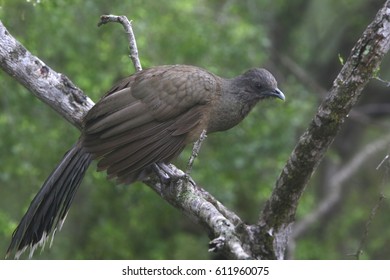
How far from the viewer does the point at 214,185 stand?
760cm

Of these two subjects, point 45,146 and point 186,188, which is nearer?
point 186,188

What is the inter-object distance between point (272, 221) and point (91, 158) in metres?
1.39

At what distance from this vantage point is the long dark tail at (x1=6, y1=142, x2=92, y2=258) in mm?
5145

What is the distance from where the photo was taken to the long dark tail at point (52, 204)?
5.14 metres

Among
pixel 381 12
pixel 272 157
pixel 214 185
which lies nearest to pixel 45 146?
pixel 214 185

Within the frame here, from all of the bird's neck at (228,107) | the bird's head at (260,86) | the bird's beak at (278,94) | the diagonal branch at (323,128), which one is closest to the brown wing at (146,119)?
the bird's neck at (228,107)

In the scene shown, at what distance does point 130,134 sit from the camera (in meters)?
5.13

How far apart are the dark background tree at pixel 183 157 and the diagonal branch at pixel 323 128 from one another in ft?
8.17

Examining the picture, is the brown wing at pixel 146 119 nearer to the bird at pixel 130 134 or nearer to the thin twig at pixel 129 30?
the bird at pixel 130 134

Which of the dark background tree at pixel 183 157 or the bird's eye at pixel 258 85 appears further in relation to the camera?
the dark background tree at pixel 183 157

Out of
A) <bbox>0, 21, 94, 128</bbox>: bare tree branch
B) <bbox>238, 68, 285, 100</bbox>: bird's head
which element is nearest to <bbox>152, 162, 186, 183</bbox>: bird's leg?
<bbox>0, 21, 94, 128</bbox>: bare tree branch

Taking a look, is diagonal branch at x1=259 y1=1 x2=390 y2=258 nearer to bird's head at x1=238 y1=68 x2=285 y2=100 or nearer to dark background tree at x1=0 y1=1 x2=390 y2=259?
bird's head at x1=238 y1=68 x2=285 y2=100
